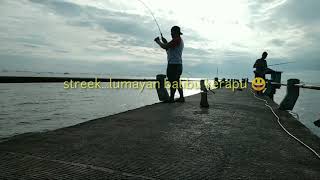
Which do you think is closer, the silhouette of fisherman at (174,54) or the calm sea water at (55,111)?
the silhouette of fisherman at (174,54)

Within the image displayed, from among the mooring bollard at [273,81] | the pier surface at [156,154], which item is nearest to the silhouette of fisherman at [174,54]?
the pier surface at [156,154]

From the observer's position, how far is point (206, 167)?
2668mm

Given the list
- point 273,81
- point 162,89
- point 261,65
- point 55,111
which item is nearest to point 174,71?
point 162,89

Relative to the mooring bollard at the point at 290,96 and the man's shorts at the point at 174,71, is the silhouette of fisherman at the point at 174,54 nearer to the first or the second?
the man's shorts at the point at 174,71

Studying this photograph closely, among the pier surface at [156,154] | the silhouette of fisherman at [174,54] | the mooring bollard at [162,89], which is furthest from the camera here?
the mooring bollard at [162,89]

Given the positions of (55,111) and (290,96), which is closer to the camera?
(290,96)

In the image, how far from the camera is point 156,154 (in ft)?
9.97

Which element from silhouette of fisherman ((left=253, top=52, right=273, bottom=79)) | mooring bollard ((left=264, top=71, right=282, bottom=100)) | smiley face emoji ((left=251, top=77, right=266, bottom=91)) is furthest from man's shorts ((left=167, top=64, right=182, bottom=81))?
mooring bollard ((left=264, top=71, right=282, bottom=100))

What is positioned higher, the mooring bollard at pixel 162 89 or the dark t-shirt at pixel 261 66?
the dark t-shirt at pixel 261 66

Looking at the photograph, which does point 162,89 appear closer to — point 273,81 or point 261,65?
point 261,65

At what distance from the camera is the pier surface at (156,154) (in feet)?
8.01

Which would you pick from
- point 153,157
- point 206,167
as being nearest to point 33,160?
point 153,157

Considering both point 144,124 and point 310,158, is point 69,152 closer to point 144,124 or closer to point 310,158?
point 144,124

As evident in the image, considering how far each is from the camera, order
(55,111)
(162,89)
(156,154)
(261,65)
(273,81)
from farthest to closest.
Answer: (55,111) → (273,81) → (261,65) → (162,89) → (156,154)
